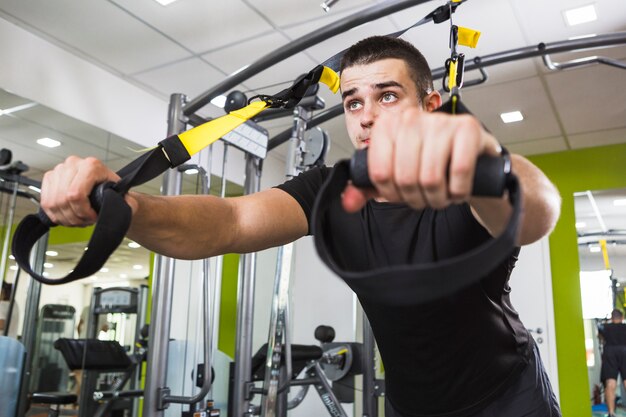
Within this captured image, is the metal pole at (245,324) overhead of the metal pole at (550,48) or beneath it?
beneath

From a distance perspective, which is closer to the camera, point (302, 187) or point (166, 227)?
point (166, 227)

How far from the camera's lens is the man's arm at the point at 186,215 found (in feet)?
2.48

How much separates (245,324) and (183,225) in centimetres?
265

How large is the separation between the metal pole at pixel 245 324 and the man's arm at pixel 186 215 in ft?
7.81

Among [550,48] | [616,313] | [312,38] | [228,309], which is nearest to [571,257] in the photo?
[616,313]

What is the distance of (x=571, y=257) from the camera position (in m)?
5.50

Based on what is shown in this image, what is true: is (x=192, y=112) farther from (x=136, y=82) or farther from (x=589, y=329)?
(x=589, y=329)

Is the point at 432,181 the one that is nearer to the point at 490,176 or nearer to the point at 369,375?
the point at 490,176

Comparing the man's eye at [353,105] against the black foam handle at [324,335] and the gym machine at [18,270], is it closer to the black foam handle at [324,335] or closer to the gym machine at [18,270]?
the gym machine at [18,270]

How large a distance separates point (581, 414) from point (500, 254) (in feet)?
18.2

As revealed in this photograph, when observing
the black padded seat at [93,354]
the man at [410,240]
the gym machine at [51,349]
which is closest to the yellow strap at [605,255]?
the black padded seat at [93,354]

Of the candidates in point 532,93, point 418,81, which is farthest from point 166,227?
point 532,93

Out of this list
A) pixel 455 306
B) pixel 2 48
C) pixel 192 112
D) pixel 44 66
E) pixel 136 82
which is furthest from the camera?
pixel 136 82

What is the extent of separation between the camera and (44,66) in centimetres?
383
